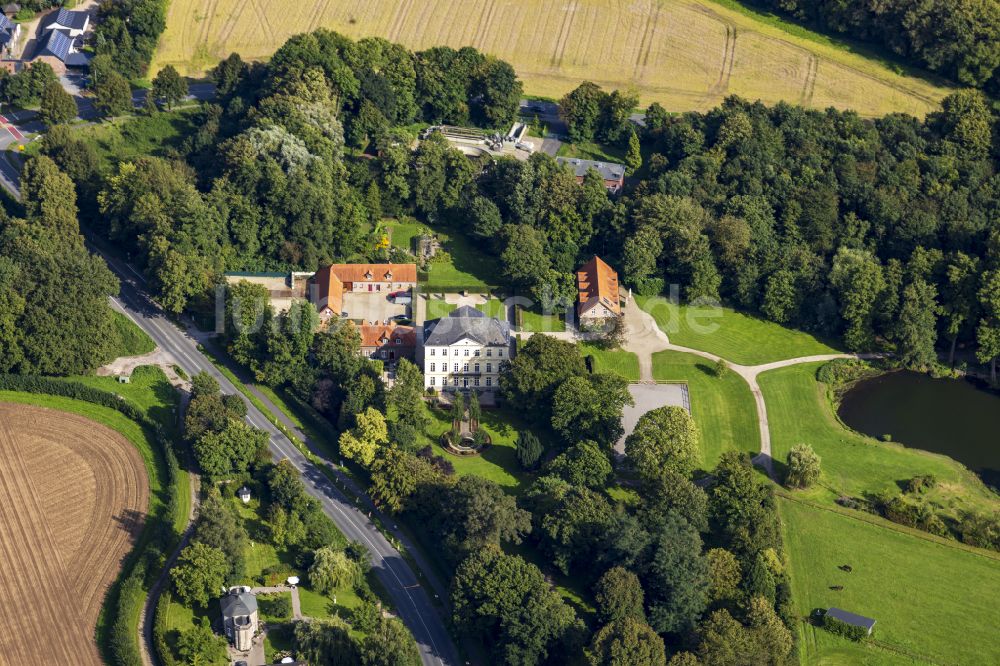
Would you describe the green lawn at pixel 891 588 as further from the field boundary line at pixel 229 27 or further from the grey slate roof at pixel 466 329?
the field boundary line at pixel 229 27

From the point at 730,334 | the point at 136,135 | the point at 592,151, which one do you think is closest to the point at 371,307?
the point at 730,334

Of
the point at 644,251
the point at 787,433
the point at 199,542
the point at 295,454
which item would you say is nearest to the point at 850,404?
the point at 787,433

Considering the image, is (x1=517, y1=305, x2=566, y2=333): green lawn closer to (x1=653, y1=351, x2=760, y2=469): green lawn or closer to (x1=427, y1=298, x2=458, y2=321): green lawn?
(x1=427, y1=298, x2=458, y2=321): green lawn

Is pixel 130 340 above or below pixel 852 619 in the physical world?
above

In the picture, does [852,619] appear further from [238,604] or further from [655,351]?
[238,604]

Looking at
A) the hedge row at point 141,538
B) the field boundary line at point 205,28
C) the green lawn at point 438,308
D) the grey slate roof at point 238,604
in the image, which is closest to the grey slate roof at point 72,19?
the field boundary line at point 205,28

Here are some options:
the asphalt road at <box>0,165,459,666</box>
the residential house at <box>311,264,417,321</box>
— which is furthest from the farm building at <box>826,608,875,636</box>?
the residential house at <box>311,264,417,321</box>

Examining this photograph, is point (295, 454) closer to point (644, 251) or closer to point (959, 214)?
point (644, 251)
